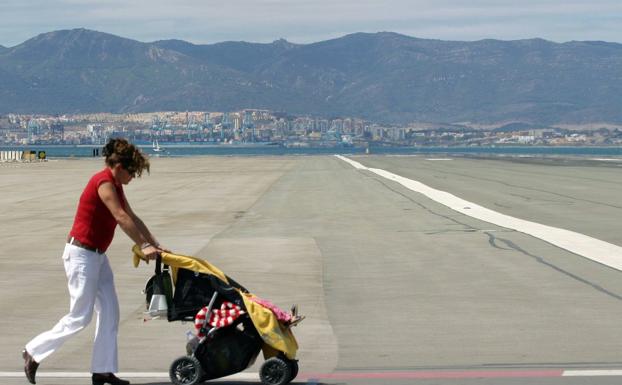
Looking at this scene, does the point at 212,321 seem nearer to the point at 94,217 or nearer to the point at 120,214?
the point at 120,214

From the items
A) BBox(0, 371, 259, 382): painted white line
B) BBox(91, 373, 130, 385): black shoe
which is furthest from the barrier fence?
BBox(91, 373, 130, 385): black shoe

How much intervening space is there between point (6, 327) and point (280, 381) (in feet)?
13.5

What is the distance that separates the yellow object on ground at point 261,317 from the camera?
8422 millimetres

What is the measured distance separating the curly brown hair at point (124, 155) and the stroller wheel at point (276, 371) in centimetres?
169

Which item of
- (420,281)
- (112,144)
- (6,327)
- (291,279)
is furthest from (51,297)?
(112,144)

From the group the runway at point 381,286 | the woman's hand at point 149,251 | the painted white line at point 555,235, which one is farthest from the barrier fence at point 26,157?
the woman's hand at point 149,251

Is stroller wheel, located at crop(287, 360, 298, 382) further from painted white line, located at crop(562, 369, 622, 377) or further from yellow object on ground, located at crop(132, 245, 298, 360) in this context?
painted white line, located at crop(562, 369, 622, 377)

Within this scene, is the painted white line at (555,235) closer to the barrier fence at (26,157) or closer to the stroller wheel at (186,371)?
the stroller wheel at (186,371)

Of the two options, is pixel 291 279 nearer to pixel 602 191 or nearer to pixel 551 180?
pixel 602 191

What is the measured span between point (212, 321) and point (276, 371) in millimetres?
590

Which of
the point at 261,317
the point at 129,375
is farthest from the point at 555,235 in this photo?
the point at 261,317

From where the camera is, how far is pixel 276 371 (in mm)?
8609

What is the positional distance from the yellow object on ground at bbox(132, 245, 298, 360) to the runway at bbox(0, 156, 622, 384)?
2.38 ft

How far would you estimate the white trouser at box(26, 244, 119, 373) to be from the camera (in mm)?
8688
